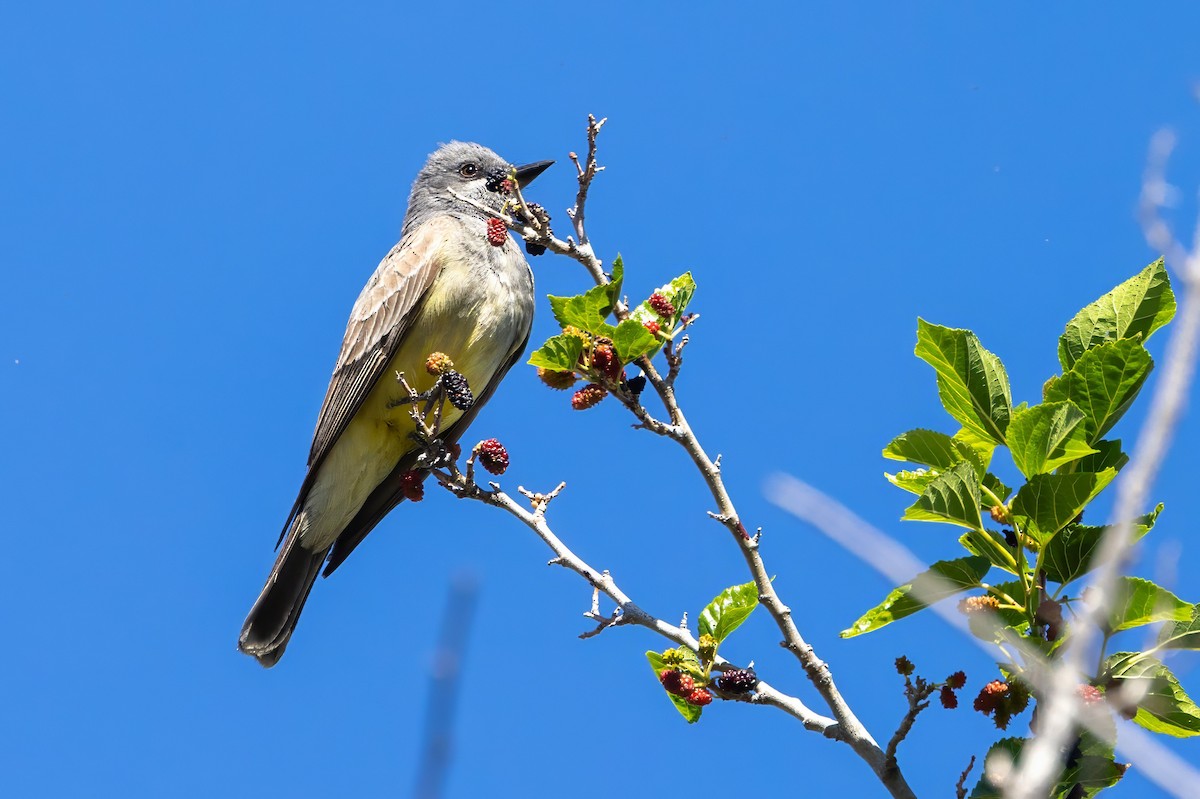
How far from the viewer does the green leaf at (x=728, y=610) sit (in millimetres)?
4363

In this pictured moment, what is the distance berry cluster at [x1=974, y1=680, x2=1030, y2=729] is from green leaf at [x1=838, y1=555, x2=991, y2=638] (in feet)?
1.01

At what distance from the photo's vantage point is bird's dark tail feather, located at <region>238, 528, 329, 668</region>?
771 cm

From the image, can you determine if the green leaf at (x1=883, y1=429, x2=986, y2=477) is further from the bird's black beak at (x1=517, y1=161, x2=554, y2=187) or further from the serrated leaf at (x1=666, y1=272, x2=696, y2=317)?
the bird's black beak at (x1=517, y1=161, x2=554, y2=187)

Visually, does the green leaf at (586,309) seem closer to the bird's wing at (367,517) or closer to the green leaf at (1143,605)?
the green leaf at (1143,605)

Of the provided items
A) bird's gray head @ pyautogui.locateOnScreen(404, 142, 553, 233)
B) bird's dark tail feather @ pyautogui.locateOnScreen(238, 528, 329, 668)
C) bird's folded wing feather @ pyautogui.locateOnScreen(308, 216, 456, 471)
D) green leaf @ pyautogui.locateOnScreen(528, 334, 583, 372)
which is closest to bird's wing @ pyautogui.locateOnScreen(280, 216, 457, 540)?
bird's folded wing feather @ pyautogui.locateOnScreen(308, 216, 456, 471)

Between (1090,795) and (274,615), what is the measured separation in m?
5.28

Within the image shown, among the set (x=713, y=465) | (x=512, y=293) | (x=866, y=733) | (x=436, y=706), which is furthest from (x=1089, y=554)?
(x=512, y=293)

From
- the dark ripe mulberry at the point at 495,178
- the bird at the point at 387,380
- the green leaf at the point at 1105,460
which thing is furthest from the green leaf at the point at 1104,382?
the dark ripe mulberry at the point at 495,178

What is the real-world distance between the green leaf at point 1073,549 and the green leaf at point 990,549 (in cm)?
10

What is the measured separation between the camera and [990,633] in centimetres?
379

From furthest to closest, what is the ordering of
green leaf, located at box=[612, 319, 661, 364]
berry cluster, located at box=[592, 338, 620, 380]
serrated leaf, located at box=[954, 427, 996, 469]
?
berry cluster, located at box=[592, 338, 620, 380] → green leaf, located at box=[612, 319, 661, 364] → serrated leaf, located at box=[954, 427, 996, 469]

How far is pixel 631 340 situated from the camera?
179 inches

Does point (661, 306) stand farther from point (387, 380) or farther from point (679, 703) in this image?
point (387, 380)

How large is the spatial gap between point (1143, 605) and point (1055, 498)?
40 cm
